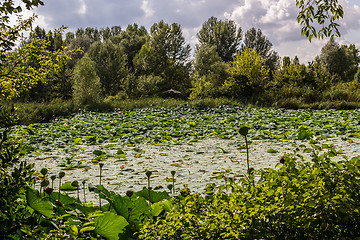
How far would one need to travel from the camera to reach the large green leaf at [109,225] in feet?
4.25

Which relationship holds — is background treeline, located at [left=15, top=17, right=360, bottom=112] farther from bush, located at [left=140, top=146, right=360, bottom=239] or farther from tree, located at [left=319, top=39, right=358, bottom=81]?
bush, located at [left=140, top=146, right=360, bottom=239]

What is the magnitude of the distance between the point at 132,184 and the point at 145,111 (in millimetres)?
8480

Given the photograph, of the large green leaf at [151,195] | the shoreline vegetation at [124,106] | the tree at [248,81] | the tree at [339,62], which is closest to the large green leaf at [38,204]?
the large green leaf at [151,195]

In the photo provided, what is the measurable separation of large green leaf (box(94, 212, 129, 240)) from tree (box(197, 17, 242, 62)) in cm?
3271

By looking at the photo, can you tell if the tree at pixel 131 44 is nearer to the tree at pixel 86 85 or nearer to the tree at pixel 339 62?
the tree at pixel 86 85

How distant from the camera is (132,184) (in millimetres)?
3064

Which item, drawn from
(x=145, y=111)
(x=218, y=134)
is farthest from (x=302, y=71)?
(x=218, y=134)

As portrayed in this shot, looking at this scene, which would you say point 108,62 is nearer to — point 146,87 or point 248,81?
point 146,87

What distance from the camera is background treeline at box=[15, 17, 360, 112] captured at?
14289 mm

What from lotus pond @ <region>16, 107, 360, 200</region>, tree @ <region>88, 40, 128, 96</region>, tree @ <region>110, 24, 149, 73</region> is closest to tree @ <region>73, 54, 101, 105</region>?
lotus pond @ <region>16, 107, 360, 200</region>

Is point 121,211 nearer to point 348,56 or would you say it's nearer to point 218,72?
point 218,72

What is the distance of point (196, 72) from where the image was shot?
28062mm

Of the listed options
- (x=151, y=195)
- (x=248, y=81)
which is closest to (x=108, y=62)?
(x=248, y=81)

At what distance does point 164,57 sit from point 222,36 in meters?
9.38
